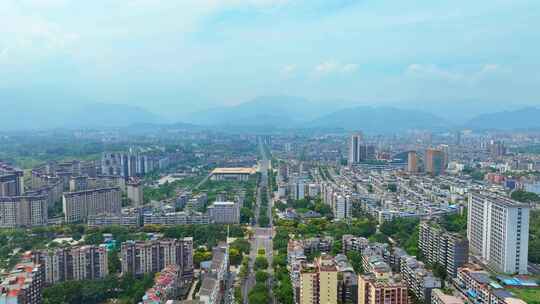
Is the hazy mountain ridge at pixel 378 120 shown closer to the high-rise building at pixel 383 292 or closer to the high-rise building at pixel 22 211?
the high-rise building at pixel 22 211

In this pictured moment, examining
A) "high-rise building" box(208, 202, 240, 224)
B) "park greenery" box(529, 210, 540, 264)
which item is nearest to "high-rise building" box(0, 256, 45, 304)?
"high-rise building" box(208, 202, 240, 224)

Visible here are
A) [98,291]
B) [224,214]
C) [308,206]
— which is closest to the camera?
[98,291]

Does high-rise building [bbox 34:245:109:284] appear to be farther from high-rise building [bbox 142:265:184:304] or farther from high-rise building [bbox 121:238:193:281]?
high-rise building [bbox 142:265:184:304]

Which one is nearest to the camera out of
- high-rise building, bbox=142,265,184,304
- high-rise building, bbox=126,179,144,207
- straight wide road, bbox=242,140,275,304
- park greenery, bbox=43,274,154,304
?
high-rise building, bbox=142,265,184,304

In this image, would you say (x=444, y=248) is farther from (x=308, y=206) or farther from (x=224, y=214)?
(x=308, y=206)

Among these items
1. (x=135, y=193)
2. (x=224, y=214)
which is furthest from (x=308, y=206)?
(x=135, y=193)

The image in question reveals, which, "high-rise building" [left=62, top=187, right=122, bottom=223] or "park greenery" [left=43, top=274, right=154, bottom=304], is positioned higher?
"high-rise building" [left=62, top=187, right=122, bottom=223]

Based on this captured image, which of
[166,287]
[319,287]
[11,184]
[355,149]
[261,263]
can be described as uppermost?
[355,149]
